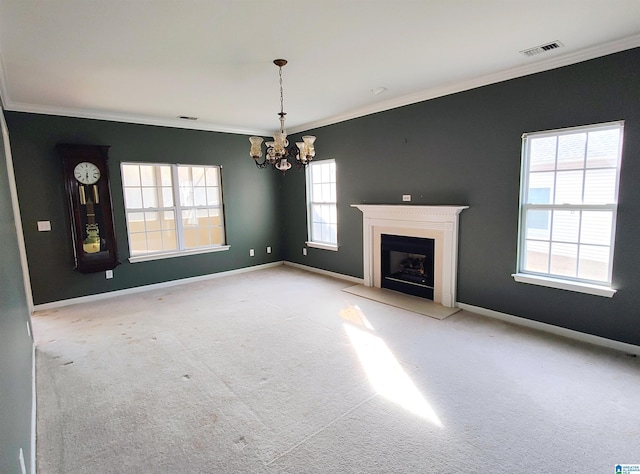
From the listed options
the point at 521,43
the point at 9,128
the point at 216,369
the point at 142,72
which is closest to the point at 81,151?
the point at 9,128

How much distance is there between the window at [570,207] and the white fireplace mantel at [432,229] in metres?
0.77

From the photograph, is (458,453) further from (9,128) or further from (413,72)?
(9,128)

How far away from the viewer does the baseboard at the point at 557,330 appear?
3.09 meters

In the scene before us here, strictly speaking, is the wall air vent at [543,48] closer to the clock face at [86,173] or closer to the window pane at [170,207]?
the window pane at [170,207]

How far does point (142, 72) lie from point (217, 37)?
1.19m

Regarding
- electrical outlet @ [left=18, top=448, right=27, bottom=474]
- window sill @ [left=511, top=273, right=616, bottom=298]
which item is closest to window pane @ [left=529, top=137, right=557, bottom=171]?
window sill @ [left=511, top=273, right=616, bottom=298]

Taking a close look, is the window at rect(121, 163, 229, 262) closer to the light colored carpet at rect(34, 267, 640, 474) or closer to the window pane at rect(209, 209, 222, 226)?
the window pane at rect(209, 209, 222, 226)

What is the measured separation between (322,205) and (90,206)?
3.64m

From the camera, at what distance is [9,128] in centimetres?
429

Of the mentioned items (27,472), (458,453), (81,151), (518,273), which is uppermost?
(81,151)

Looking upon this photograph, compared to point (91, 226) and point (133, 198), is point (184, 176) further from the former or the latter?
point (91, 226)

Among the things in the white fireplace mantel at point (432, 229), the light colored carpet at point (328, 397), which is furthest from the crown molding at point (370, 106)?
the light colored carpet at point (328, 397)

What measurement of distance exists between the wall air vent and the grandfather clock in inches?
209

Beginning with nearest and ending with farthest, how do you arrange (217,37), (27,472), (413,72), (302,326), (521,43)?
(27,472) → (217,37) → (521,43) → (413,72) → (302,326)
